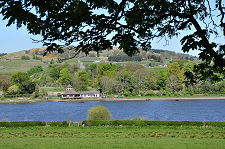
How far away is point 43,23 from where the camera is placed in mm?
5809

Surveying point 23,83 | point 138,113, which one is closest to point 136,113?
point 138,113

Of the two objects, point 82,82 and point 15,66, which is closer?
point 82,82

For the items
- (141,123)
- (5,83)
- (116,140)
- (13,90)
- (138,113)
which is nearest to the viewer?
(116,140)

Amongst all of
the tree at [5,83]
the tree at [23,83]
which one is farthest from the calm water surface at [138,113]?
the tree at [5,83]

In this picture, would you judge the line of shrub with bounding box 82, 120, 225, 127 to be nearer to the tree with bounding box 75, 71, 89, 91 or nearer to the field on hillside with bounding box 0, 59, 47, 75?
the tree with bounding box 75, 71, 89, 91

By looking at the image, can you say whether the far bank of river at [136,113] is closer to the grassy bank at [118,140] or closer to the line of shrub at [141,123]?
the line of shrub at [141,123]

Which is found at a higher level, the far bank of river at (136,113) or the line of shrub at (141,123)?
the line of shrub at (141,123)

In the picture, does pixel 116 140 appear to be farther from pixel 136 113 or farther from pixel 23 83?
pixel 23 83

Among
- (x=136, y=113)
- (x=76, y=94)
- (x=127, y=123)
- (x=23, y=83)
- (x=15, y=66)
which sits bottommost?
(x=76, y=94)

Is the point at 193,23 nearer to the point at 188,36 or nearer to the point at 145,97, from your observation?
the point at 188,36

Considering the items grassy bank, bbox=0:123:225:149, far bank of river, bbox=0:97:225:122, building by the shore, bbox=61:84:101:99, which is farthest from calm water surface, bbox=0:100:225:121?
building by the shore, bbox=61:84:101:99

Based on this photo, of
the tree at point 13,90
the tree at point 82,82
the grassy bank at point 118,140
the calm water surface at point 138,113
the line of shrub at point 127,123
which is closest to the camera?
the grassy bank at point 118,140

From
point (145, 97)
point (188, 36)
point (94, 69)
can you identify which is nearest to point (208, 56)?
point (188, 36)

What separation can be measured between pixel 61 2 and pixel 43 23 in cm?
52
